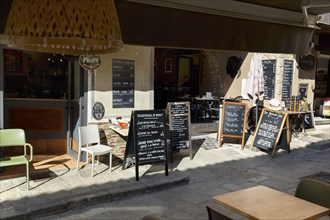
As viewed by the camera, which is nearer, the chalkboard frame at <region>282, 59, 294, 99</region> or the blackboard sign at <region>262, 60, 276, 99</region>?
the blackboard sign at <region>262, 60, 276, 99</region>

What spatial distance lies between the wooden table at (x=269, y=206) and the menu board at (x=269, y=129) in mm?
4796

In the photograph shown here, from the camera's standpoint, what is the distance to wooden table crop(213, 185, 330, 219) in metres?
2.75

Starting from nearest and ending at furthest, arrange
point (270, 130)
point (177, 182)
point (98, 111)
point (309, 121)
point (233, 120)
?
point (177, 182)
point (98, 111)
point (270, 130)
point (233, 120)
point (309, 121)

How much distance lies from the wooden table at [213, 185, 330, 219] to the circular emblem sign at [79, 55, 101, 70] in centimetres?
399

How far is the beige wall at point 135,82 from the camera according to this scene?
6.57m

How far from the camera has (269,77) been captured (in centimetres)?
1000

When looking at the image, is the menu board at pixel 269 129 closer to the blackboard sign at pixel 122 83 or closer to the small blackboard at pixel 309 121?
the small blackboard at pixel 309 121

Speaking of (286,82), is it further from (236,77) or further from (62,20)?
(62,20)

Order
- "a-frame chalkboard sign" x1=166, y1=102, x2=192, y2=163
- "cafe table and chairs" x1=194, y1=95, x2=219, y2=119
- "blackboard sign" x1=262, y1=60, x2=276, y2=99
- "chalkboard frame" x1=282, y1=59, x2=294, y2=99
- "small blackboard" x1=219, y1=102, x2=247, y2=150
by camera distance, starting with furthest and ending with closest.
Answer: "cafe table and chairs" x1=194, y1=95, x2=219, y2=119, "chalkboard frame" x1=282, y1=59, x2=294, y2=99, "blackboard sign" x1=262, y1=60, x2=276, y2=99, "small blackboard" x1=219, y1=102, x2=247, y2=150, "a-frame chalkboard sign" x1=166, y1=102, x2=192, y2=163

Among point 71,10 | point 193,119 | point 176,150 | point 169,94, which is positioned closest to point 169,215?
point 176,150

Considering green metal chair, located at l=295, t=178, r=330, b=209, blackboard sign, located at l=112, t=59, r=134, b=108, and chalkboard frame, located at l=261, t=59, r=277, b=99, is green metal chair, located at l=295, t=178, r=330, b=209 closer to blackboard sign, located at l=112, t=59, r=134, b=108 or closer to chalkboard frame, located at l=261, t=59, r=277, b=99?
blackboard sign, located at l=112, t=59, r=134, b=108

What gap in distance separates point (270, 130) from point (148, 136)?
347 cm

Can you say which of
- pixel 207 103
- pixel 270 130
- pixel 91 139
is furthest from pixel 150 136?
pixel 207 103

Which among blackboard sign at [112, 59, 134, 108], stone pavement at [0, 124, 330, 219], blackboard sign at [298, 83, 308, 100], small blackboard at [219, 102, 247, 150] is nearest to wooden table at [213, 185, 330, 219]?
stone pavement at [0, 124, 330, 219]
